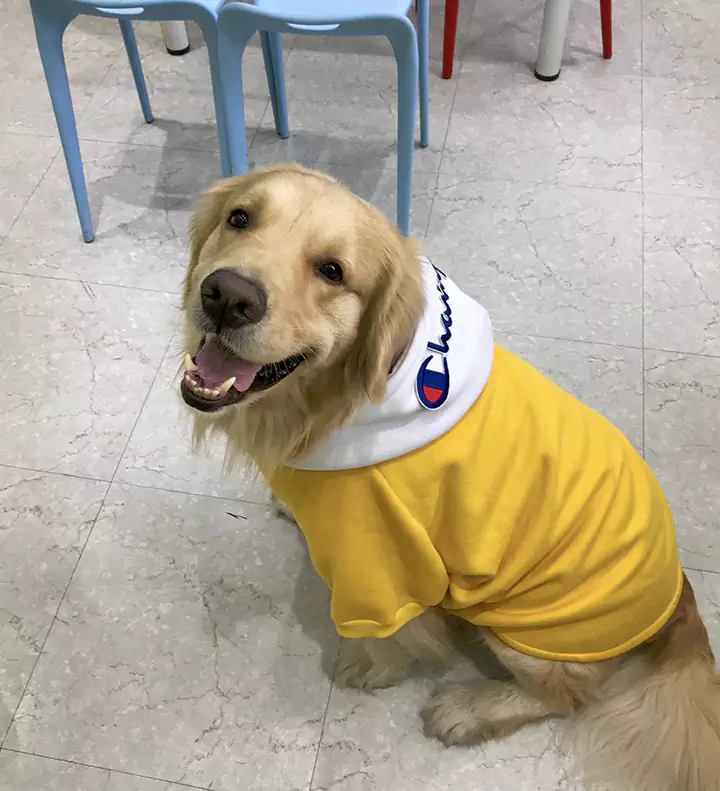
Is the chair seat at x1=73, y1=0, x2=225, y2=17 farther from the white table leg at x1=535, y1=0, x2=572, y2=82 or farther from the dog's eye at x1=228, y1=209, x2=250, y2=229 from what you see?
the white table leg at x1=535, y1=0, x2=572, y2=82

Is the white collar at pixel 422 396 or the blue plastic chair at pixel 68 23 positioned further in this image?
the blue plastic chair at pixel 68 23

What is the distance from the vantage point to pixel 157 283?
2018 millimetres

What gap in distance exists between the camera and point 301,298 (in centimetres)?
98

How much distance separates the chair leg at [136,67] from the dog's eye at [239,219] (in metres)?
1.43

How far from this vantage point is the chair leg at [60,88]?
1.73 meters

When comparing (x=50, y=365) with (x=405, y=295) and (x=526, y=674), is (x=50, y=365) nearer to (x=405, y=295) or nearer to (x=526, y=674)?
(x=405, y=295)

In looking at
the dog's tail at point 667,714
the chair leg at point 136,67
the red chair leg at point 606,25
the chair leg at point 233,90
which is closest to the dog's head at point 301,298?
the dog's tail at point 667,714

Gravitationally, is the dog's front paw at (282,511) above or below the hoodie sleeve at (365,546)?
below

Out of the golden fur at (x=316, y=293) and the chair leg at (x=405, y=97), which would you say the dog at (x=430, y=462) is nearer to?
the golden fur at (x=316, y=293)

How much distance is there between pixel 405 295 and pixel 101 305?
124 centimetres

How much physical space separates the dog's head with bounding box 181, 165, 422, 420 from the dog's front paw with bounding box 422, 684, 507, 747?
0.72 meters

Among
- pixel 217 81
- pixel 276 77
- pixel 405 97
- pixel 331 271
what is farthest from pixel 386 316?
pixel 276 77

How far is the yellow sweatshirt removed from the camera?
106cm

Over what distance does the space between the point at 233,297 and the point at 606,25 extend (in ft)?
7.23
